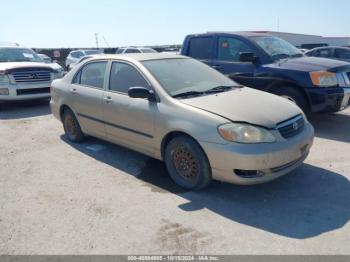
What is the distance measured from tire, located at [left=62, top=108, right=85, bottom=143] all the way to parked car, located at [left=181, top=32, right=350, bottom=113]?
3176mm

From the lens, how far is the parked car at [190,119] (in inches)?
145

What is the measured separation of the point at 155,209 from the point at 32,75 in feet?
24.1

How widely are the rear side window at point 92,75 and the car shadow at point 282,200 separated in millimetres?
1491

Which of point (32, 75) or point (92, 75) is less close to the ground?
point (92, 75)

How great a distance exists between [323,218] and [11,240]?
10.0ft

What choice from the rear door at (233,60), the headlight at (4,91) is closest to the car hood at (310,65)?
the rear door at (233,60)

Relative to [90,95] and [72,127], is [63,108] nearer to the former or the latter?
[72,127]

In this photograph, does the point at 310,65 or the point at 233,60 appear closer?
the point at 310,65

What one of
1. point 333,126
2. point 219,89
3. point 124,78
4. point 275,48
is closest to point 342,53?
point 275,48

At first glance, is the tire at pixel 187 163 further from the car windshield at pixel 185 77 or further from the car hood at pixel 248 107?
the car windshield at pixel 185 77

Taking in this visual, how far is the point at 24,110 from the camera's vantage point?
32.0ft

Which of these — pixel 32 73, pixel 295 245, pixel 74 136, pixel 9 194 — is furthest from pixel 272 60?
pixel 32 73

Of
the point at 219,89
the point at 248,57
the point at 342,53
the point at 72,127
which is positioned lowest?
the point at 72,127

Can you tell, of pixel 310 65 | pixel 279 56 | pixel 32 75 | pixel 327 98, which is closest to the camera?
pixel 327 98
